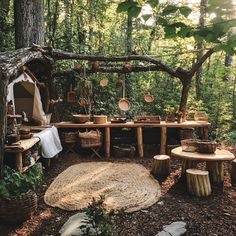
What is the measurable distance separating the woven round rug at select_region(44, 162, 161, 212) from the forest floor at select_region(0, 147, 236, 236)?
0.58 ft

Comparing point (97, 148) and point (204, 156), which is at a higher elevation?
point (204, 156)

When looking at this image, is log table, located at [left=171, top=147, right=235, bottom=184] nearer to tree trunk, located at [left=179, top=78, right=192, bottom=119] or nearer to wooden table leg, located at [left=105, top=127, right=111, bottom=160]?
wooden table leg, located at [left=105, top=127, right=111, bottom=160]

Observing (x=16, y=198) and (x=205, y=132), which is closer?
(x=16, y=198)

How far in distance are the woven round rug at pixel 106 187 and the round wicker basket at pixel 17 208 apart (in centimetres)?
67

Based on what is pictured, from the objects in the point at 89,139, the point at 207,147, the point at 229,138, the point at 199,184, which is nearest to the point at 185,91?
the point at 229,138

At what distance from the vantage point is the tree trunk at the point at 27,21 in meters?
8.02

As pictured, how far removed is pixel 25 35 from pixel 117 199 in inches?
203

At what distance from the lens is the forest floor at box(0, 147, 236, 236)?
393cm

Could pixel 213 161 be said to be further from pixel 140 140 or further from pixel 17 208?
pixel 17 208

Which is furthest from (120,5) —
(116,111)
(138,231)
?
(116,111)

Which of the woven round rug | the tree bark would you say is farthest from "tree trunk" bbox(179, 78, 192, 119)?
the tree bark

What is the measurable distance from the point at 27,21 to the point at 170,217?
20.2 ft

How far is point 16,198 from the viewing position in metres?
4.03

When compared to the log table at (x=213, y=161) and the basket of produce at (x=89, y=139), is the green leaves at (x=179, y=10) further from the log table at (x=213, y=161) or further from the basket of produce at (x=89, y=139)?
the basket of produce at (x=89, y=139)
